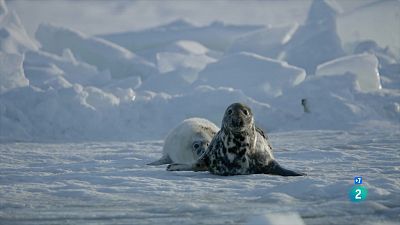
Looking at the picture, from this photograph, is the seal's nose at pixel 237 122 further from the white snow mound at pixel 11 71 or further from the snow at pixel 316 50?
the snow at pixel 316 50

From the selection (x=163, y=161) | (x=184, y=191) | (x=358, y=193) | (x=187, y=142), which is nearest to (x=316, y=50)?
(x=187, y=142)

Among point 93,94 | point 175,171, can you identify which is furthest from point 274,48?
point 175,171

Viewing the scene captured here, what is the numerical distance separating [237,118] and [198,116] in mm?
5731

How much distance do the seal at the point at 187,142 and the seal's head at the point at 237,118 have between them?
2.55 ft

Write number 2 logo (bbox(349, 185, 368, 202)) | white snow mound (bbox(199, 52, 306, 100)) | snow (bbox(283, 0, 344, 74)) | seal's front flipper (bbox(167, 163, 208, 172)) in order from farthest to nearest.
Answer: snow (bbox(283, 0, 344, 74))
white snow mound (bbox(199, 52, 306, 100))
seal's front flipper (bbox(167, 163, 208, 172))
number 2 logo (bbox(349, 185, 368, 202))

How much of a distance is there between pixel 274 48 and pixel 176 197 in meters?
12.6

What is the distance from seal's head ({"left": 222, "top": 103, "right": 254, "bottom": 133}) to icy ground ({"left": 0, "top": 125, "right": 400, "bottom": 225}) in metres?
0.39

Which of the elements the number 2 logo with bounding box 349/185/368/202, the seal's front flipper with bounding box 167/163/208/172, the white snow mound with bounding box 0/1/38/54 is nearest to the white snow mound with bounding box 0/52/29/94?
the white snow mound with bounding box 0/1/38/54

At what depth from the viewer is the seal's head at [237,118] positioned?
4.85 metres

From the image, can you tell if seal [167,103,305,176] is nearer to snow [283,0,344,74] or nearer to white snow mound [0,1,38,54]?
snow [283,0,344,74]

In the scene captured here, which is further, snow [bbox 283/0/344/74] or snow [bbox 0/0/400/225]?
snow [bbox 283/0/344/74]

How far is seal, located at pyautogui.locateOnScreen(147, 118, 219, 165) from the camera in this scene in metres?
5.71

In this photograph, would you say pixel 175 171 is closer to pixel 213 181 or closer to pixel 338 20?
pixel 213 181

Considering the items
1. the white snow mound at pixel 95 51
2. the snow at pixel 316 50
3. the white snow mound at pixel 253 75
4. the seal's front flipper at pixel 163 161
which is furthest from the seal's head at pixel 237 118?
the white snow mound at pixel 95 51
